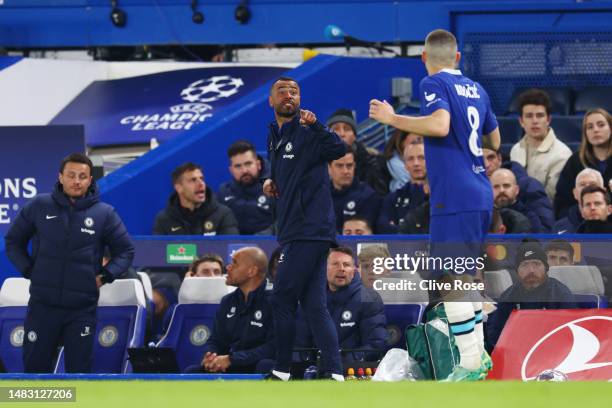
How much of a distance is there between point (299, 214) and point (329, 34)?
24.7 feet

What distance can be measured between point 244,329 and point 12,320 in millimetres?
2027

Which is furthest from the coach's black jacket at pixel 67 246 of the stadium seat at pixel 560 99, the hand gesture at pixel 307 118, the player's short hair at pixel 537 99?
the stadium seat at pixel 560 99

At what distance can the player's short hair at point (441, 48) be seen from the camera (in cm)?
905

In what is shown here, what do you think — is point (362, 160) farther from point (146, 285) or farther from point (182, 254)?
point (146, 285)

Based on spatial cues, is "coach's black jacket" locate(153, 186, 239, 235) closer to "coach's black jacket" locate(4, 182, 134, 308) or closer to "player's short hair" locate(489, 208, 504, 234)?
"coach's black jacket" locate(4, 182, 134, 308)

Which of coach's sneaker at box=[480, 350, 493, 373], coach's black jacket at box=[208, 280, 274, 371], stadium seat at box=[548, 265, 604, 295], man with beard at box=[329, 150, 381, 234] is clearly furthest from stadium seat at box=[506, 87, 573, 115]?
coach's sneaker at box=[480, 350, 493, 373]

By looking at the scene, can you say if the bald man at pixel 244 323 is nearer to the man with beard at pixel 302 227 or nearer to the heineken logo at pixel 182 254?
the heineken logo at pixel 182 254

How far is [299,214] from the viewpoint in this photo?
9164mm

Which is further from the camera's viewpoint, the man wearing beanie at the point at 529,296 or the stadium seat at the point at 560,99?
the stadium seat at the point at 560,99

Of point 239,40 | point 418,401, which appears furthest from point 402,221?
point 239,40

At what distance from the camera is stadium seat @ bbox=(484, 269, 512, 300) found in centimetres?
1012

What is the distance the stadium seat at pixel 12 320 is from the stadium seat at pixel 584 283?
399 centimetres

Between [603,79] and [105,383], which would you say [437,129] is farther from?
[603,79]

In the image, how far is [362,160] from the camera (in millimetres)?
13211
